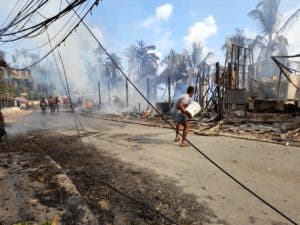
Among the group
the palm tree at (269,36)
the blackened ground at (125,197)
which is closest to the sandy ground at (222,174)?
the blackened ground at (125,197)

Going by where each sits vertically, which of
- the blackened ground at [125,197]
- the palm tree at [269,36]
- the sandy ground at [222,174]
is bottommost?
the blackened ground at [125,197]

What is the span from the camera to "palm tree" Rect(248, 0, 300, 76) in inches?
1600

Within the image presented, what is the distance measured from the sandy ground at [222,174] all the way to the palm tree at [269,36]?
109 ft

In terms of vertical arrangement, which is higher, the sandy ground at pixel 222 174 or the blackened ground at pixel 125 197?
the sandy ground at pixel 222 174

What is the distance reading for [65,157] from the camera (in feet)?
30.1

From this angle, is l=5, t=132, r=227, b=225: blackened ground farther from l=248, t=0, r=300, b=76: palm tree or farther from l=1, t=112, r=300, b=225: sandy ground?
l=248, t=0, r=300, b=76: palm tree

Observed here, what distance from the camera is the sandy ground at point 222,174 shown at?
4793mm

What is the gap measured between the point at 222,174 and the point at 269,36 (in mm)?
39188

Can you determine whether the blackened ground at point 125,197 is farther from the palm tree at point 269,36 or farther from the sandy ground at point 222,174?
the palm tree at point 269,36

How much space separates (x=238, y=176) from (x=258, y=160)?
5.08 ft

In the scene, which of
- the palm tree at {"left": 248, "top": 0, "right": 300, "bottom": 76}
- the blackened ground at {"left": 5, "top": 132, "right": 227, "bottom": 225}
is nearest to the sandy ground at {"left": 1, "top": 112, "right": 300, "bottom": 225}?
the blackened ground at {"left": 5, "top": 132, "right": 227, "bottom": 225}

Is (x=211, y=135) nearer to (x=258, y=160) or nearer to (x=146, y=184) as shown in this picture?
(x=258, y=160)

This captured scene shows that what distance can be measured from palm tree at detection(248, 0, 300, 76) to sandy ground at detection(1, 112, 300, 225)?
33.3m

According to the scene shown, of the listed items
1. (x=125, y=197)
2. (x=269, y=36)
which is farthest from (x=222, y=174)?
(x=269, y=36)
